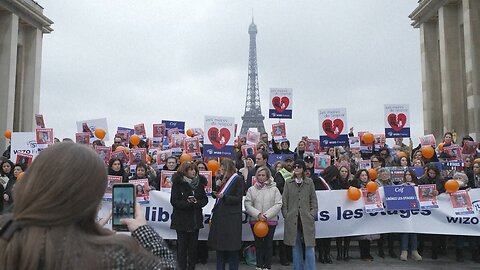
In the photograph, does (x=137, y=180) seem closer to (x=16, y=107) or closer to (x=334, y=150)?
(x=334, y=150)

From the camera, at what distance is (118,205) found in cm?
293

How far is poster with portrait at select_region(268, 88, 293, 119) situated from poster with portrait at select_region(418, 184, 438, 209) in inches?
233

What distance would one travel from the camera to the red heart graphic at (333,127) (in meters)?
13.6

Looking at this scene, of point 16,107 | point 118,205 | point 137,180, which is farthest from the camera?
point 16,107

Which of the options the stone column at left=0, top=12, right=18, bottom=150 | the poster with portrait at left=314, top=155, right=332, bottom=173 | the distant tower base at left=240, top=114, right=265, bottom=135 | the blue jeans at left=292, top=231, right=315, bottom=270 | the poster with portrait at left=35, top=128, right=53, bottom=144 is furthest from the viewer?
the distant tower base at left=240, top=114, right=265, bottom=135

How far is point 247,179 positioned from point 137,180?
2395 mm

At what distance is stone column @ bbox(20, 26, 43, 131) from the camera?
31906mm

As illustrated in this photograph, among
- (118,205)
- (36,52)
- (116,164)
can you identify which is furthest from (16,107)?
(118,205)

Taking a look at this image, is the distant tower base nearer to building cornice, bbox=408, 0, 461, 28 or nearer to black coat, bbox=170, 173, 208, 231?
building cornice, bbox=408, 0, 461, 28

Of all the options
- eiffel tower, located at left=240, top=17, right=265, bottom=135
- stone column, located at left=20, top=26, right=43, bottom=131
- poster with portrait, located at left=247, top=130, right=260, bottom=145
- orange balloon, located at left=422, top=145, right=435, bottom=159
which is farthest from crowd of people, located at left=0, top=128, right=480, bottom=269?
eiffel tower, located at left=240, top=17, right=265, bottom=135

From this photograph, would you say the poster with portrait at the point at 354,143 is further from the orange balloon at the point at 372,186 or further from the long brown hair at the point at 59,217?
the long brown hair at the point at 59,217

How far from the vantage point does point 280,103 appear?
49.8 feet

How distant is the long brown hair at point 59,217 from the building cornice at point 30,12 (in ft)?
98.7

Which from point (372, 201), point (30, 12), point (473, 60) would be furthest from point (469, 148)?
point (30, 12)
